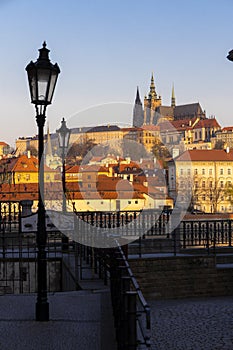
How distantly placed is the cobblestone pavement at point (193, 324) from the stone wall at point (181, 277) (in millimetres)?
325

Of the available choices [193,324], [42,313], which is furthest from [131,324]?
[193,324]

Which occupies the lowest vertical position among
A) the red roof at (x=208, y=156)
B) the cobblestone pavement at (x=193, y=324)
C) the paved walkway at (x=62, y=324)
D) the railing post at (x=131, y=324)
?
the cobblestone pavement at (x=193, y=324)

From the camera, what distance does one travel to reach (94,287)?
10969 mm

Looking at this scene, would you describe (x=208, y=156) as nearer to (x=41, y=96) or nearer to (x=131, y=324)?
(x=41, y=96)

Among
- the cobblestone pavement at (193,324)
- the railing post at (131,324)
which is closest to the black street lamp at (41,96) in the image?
the cobblestone pavement at (193,324)

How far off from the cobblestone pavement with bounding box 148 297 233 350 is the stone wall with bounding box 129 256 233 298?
0.32m

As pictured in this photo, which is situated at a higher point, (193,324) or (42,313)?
(42,313)

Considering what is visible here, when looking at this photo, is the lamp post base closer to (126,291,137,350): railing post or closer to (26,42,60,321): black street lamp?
(26,42,60,321): black street lamp

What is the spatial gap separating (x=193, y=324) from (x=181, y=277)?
3.68 meters

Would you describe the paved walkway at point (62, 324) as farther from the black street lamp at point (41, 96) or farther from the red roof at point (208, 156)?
the red roof at point (208, 156)

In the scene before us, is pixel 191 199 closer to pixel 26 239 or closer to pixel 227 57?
pixel 26 239

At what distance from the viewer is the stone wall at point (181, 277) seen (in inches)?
569

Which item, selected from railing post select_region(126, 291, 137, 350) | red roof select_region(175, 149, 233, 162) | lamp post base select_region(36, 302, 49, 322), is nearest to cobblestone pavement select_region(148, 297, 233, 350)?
lamp post base select_region(36, 302, 49, 322)

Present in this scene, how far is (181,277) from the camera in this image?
1482 cm
